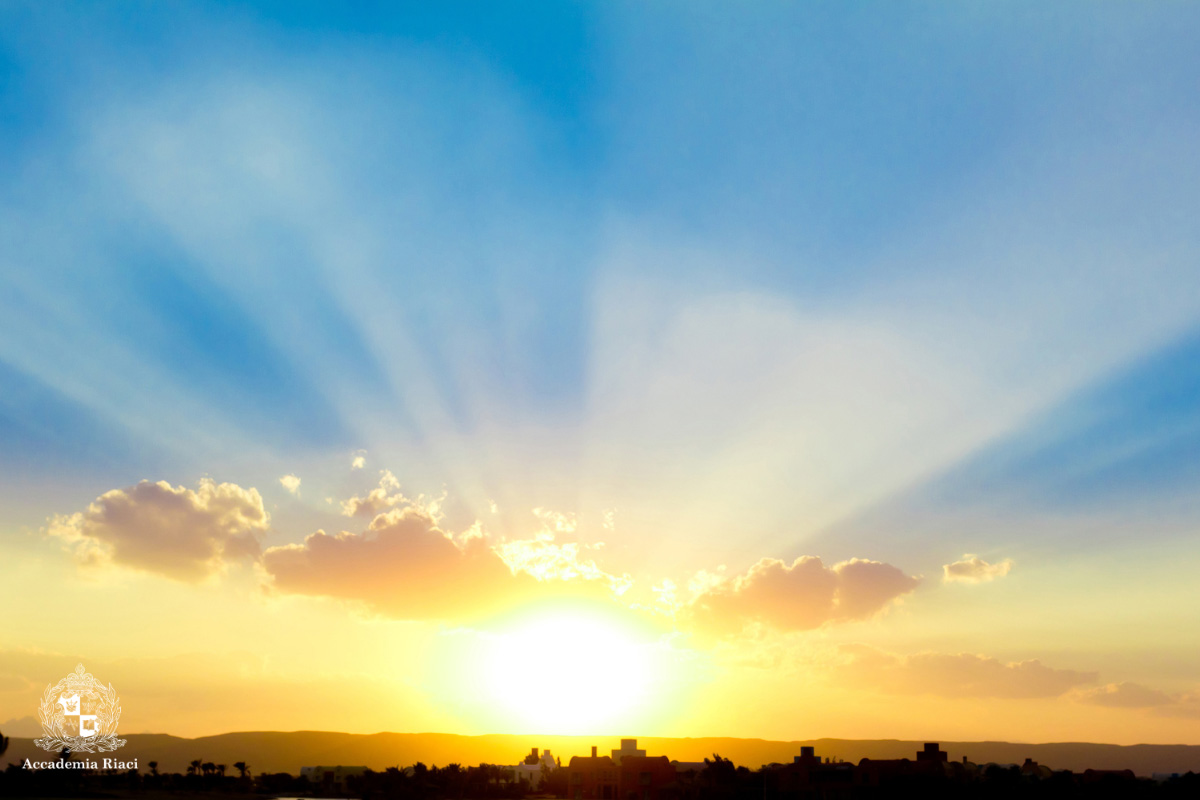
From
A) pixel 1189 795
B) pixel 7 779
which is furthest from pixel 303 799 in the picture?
pixel 1189 795

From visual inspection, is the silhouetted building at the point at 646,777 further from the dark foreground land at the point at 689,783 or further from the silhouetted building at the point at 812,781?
the silhouetted building at the point at 812,781

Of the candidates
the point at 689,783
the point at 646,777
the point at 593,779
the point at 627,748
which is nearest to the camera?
the point at 689,783

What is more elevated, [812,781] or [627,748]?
[627,748]

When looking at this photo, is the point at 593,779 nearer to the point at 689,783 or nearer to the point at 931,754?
the point at 689,783

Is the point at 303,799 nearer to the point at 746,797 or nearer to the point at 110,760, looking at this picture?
the point at 110,760

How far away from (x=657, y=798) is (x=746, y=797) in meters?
19.4

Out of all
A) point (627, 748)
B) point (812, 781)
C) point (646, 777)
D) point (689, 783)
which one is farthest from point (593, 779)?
point (812, 781)

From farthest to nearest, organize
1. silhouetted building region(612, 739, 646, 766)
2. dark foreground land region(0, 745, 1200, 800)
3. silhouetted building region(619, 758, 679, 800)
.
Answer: silhouetted building region(612, 739, 646, 766) < silhouetted building region(619, 758, 679, 800) < dark foreground land region(0, 745, 1200, 800)

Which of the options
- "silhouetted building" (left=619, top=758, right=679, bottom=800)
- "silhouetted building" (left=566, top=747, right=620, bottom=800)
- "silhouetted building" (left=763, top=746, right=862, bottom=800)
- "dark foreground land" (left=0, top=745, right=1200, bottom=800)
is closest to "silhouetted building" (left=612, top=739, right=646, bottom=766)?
"dark foreground land" (left=0, top=745, right=1200, bottom=800)

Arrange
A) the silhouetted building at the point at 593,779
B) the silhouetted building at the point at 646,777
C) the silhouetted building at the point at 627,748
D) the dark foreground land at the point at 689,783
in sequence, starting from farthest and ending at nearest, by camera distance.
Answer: the silhouetted building at the point at 627,748, the silhouetted building at the point at 593,779, the silhouetted building at the point at 646,777, the dark foreground land at the point at 689,783

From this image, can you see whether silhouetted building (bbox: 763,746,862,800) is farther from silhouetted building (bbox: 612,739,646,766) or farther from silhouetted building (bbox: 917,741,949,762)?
silhouetted building (bbox: 612,739,646,766)

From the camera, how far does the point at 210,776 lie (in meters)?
198

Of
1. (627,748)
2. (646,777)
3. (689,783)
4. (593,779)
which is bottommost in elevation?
(593,779)

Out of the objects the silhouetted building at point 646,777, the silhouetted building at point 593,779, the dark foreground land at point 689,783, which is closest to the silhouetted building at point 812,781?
the dark foreground land at point 689,783
